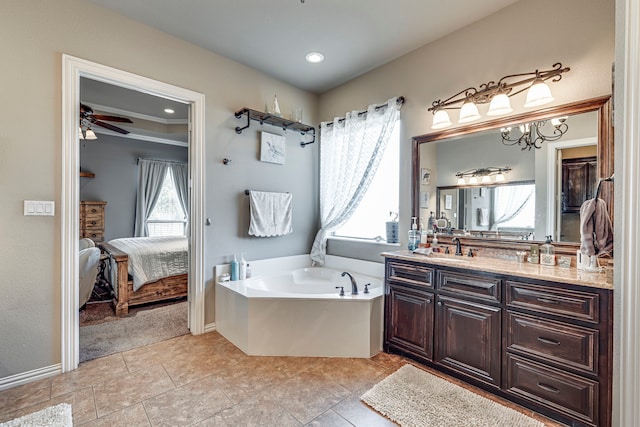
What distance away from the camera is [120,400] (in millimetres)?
1834

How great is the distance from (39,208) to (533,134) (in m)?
3.61

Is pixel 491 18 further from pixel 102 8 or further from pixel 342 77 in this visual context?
pixel 102 8

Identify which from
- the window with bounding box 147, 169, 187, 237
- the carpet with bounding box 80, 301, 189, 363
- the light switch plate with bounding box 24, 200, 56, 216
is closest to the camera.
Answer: the light switch plate with bounding box 24, 200, 56, 216

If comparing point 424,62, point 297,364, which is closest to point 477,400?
point 297,364

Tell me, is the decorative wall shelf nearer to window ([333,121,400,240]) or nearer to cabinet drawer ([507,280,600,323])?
window ([333,121,400,240])

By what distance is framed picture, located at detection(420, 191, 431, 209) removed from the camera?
275 cm

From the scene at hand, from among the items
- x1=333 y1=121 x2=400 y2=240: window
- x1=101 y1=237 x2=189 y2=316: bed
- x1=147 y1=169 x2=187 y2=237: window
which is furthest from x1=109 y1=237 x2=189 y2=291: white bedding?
x1=333 y1=121 x2=400 y2=240: window

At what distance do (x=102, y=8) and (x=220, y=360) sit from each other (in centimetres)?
294

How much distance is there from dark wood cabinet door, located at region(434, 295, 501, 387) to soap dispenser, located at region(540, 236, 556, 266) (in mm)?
513

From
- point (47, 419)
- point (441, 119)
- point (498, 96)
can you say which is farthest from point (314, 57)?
point (47, 419)

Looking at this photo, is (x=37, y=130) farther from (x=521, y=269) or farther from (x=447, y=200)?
(x=521, y=269)

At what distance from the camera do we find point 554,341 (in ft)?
5.46

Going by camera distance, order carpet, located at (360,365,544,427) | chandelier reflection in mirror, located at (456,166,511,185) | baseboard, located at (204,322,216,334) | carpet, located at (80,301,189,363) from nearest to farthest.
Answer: carpet, located at (360,365,544,427) < chandelier reflection in mirror, located at (456,166,511,185) < carpet, located at (80,301,189,363) < baseboard, located at (204,322,216,334)

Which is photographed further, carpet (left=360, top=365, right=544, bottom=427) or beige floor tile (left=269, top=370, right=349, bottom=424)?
beige floor tile (left=269, top=370, right=349, bottom=424)
